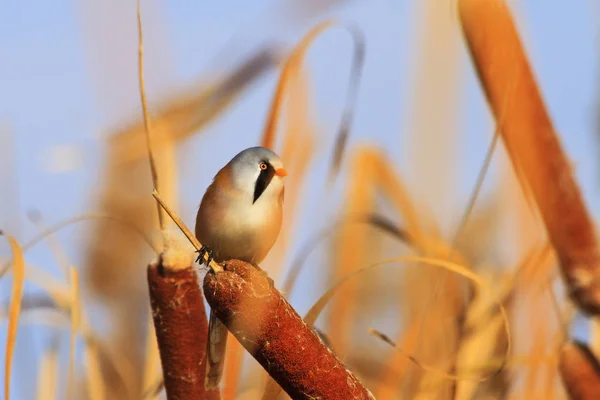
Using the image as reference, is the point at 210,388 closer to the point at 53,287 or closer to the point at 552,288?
the point at 53,287

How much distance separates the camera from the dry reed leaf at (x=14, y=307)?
133cm

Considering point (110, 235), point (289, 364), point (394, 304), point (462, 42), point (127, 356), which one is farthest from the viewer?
point (394, 304)

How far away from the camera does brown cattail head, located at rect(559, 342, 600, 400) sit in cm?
152

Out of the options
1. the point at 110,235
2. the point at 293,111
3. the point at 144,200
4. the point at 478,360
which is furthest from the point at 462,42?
the point at 110,235

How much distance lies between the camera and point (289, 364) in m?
1.07

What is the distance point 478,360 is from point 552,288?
224 mm

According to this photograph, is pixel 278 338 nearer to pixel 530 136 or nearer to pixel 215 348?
pixel 215 348

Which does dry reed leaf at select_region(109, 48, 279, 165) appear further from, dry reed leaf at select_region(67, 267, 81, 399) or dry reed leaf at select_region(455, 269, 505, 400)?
dry reed leaf at select_region(455, 269, 505, 400)

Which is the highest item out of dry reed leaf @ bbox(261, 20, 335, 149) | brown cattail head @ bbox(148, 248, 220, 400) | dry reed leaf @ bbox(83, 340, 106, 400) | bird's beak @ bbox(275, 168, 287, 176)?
dry reed leaf @ bbox(261, 20, 335, 149)

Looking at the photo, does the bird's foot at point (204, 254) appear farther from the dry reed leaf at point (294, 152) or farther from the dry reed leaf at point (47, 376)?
the dry reed leaf at point (47, 376)

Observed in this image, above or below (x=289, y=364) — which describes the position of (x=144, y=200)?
below

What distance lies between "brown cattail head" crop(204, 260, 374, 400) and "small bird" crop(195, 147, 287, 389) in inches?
15.1

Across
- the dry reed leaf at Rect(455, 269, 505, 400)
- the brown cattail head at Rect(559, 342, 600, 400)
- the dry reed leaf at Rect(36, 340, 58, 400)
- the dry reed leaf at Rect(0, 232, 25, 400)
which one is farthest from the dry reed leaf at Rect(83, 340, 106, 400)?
the brown cattail head at Rect(559, 342, 600, 400)

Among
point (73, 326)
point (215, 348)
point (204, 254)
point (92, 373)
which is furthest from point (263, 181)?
point (92, 373)
